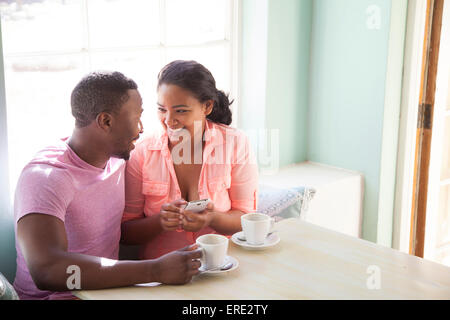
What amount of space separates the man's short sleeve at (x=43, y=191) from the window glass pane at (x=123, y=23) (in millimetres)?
805

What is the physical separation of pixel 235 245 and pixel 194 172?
0.41 metres

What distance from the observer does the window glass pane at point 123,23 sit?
1.92 metres

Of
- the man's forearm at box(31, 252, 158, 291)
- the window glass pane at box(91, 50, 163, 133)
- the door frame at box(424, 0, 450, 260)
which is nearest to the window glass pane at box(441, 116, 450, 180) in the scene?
the door frame at box(424, 0, 450, 260)

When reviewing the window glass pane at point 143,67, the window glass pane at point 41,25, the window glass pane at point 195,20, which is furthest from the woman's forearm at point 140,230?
the window glass pane at point 195,20

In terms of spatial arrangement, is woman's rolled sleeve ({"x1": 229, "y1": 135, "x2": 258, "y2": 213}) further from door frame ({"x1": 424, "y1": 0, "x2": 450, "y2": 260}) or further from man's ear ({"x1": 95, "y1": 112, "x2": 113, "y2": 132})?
door frame ({"x1": 424, "y1": 0, "x2": 450, "y2": 260})

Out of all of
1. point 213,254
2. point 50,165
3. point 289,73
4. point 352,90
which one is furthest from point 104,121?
point 352,90

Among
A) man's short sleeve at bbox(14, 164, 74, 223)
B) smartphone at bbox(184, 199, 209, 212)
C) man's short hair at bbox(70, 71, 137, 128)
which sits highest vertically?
man's short hair at bbox(70, 71, 137, 128)

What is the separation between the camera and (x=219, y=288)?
1.15m

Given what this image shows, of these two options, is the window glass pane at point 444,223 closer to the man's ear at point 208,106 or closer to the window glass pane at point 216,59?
the window glass pane at point 216,59

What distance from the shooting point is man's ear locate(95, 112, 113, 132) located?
4.65 ft

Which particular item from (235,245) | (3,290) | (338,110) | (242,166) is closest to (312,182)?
(338,110)

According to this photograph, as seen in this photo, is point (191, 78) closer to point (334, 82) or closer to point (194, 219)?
point (194, 219)

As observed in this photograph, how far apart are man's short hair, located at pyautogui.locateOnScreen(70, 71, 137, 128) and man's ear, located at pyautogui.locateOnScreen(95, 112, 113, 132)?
0.04 ft
